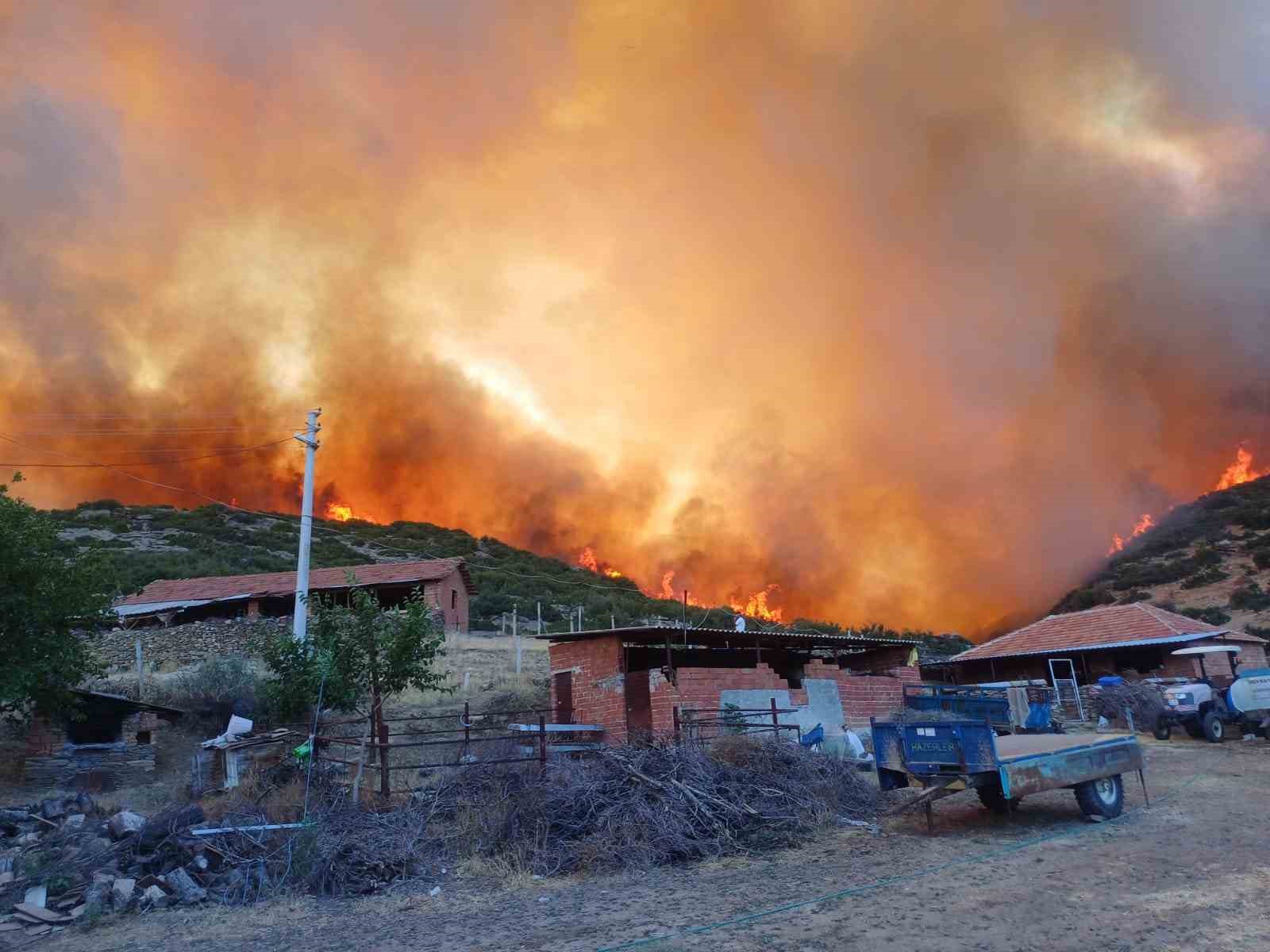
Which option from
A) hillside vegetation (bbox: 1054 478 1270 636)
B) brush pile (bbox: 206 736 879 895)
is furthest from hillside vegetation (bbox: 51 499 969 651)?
brush pile (bbox: 206 736 879 895)

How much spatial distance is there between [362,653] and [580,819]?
5913 millimetres

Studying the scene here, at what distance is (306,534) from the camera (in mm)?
20656

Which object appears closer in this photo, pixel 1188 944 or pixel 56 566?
pixel 1188 944

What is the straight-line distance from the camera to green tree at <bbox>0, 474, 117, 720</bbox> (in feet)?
53.4

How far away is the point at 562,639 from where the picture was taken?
21.9 metres

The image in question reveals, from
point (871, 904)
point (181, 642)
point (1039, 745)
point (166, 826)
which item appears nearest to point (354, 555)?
point (181, 642)

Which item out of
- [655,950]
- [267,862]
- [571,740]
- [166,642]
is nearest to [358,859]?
[267,862]

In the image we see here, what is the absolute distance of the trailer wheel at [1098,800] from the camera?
39.1 feet

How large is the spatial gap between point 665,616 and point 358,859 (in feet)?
144

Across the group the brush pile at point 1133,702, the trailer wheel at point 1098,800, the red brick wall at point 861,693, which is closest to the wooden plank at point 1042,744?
the trailer wheel at point 1098,800

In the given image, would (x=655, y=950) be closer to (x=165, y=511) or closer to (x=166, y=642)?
(x=166, y=642)

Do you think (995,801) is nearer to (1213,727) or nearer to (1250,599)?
(1213,727)

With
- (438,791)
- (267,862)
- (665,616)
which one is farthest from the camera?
(665,616)

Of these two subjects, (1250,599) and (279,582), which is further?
(1250,599)
